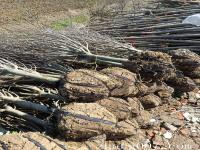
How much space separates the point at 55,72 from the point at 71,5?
6061mm

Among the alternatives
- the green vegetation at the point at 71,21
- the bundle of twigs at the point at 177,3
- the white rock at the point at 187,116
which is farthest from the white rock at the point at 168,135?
the green vegetation at the point at 71,21

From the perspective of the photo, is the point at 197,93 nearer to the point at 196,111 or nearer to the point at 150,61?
the point at 196,111

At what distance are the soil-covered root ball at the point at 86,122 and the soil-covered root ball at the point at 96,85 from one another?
0.16m

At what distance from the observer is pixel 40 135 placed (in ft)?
12.2

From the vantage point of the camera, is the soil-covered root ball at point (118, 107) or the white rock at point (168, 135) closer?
the soil-covered root ball at point (118, 107)

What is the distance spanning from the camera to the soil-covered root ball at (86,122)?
152 inches

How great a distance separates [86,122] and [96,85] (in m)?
0.49

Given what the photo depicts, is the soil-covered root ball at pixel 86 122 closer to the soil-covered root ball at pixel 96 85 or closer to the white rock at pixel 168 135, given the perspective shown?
the soil-covered root ball at pixel 96 85

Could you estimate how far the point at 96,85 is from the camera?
14.0 ft

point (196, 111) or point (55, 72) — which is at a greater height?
point (55, 72)

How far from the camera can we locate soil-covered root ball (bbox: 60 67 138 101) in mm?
4195

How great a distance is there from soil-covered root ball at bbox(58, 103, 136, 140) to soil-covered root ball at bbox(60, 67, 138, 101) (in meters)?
0.16

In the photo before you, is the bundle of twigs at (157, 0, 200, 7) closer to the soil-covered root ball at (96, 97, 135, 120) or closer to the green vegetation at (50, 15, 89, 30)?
the green vegetation at (50, 15, 89, 30)

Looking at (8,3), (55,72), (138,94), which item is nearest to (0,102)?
(55,72)
